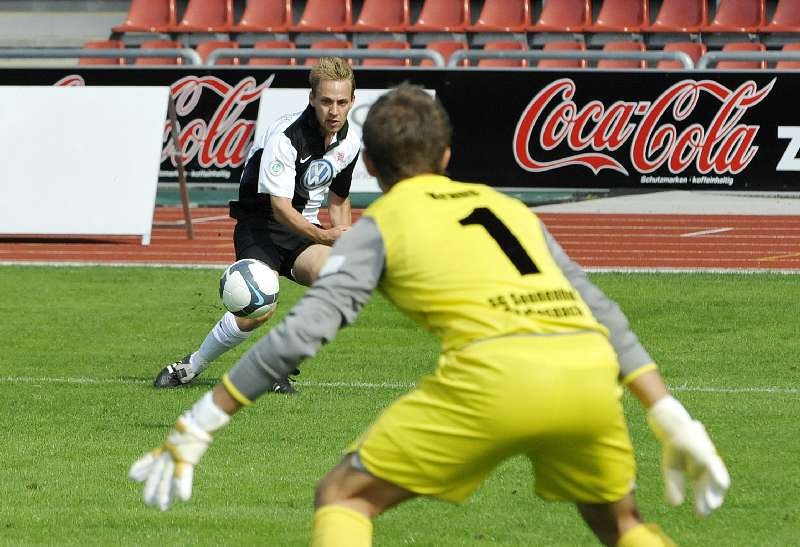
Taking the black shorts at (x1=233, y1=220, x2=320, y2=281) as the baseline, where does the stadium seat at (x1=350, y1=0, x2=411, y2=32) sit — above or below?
below

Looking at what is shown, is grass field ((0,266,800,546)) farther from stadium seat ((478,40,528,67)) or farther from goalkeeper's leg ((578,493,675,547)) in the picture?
stadium seat ((478,40,528,67))

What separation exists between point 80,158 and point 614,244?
18.7 ft

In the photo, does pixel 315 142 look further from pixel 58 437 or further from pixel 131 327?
pixel 131 327

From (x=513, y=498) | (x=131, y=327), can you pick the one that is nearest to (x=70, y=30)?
(x=131, y=327)

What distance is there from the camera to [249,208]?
9125 millimetres

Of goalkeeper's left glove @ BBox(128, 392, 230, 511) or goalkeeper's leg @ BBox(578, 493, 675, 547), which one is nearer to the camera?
goalkeeper's left glove @ BBox(128, 392, 230, 511)

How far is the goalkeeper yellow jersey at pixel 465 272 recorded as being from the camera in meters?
3.92

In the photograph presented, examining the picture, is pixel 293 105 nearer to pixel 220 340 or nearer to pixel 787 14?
pixel 787 14

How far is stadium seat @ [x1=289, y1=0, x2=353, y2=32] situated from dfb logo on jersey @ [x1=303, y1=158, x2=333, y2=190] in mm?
15684

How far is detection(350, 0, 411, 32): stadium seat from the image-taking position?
24.6 m

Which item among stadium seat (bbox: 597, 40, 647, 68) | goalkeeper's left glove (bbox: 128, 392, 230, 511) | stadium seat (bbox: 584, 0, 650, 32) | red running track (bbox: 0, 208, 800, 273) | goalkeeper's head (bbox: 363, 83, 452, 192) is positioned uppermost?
goalkeeper's head (bbox: 363, 83, 452, 192)

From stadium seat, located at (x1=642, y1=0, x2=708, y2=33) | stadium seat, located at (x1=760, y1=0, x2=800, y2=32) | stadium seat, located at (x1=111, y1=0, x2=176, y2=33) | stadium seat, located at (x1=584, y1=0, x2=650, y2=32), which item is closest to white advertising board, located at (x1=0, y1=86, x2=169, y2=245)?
stadium seat, located at (x1=111, y1=0, x2=176, y2=33)

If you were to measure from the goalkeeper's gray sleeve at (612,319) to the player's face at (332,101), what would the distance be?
4505 millimetres

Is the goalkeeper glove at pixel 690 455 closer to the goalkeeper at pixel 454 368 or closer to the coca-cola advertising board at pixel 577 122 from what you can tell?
the goalkeeper at pixel 454 368
